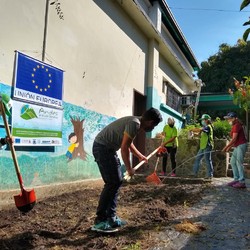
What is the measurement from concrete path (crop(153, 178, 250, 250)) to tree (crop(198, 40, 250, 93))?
21.2 metres

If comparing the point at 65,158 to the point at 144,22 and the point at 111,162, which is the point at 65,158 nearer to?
the point at 111,162

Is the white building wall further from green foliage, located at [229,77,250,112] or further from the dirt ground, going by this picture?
green foliage, located at [229,77,250,112]

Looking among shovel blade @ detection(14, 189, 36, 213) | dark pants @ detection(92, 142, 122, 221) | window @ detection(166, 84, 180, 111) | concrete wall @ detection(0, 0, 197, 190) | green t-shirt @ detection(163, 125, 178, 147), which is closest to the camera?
dark pants @ detection(92, 142, 122, 221)

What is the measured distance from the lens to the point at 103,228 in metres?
4.01

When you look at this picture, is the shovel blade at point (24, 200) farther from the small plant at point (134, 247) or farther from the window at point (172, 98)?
the window at point (172, 98)

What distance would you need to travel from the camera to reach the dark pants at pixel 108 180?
409 centimetres

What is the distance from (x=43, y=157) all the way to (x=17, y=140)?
2.92 ft

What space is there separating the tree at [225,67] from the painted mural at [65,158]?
20745 mm

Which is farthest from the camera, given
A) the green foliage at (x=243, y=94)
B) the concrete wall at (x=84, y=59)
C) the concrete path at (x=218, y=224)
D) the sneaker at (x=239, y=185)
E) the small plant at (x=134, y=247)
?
the green foliage at (x=243, y=94)

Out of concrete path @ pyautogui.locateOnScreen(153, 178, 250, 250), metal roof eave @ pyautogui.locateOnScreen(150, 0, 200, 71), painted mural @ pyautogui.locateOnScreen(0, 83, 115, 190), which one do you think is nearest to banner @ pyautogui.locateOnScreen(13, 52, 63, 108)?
painted mural @ pyautogui.locateOnScreen(0, 83, 115, 190)

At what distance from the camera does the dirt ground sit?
3.71 meters

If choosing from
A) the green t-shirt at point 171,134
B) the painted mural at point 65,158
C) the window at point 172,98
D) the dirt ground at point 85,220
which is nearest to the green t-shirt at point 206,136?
the green t-shirt at point 171,134

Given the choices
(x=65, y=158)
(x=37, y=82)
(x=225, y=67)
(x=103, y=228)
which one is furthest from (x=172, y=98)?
(x=225, y=67)

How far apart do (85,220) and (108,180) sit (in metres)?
0.93
